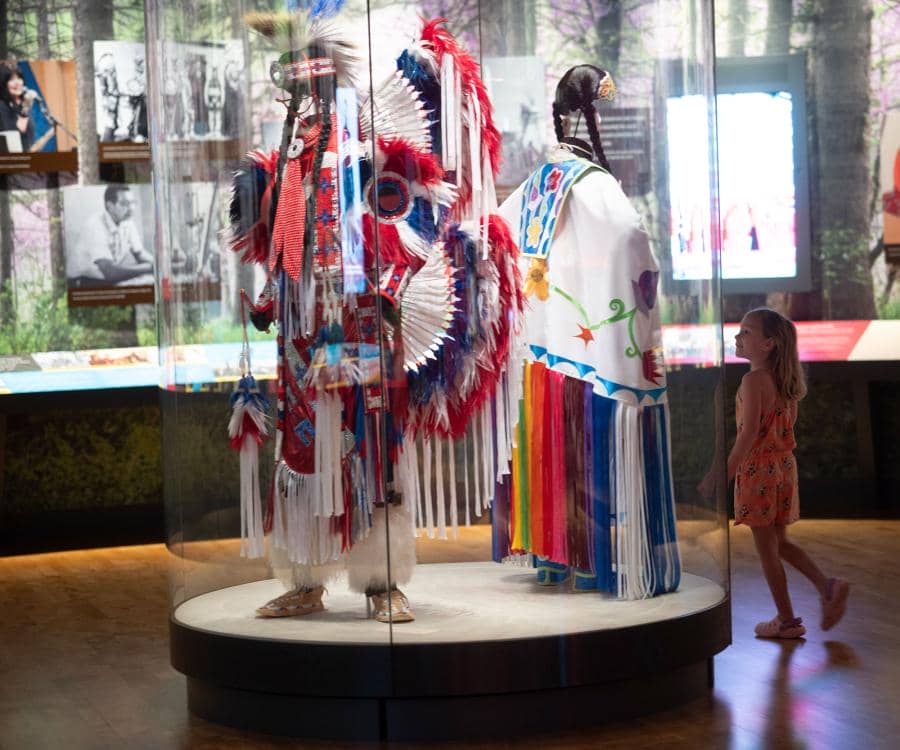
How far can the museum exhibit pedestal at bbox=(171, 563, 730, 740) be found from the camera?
10.5 ft

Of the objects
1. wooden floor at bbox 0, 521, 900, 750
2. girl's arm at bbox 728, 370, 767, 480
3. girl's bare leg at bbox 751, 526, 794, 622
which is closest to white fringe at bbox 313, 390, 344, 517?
wooden floor at bbox 0, 521, 900, 750

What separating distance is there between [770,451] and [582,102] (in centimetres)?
117

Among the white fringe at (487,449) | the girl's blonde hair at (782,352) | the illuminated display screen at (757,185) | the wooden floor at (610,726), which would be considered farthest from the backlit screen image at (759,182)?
the white fringe at (487,449)

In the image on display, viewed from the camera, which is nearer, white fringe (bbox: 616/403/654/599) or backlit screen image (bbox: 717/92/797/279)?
white fringe (bbox: 616/403/654/599)

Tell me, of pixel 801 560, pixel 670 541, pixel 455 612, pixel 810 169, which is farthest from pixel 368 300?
pixel 810 169

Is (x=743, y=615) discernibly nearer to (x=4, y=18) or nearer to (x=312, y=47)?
(x=312, y=47)

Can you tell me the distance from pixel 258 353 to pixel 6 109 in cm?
408

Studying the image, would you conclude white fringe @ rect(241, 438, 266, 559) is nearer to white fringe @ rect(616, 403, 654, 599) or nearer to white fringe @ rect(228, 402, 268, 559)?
white fringe @ rect(228, 402, 268, 559)

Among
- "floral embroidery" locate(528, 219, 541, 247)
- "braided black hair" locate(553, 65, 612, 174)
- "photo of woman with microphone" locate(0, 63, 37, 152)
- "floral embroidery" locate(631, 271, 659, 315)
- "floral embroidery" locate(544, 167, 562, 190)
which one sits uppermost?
"photo of woman with microphone" locate(0, 63, 37, 152)

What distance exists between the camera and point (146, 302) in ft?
23.7

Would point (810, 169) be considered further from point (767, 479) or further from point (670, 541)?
point (670, 541)

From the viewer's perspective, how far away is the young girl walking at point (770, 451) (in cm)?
419

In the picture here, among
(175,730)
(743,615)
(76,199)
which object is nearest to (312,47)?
(175,730)

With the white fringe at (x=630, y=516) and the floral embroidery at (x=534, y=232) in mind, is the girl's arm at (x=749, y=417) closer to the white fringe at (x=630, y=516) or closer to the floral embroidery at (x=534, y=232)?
the white fringe at (x=630, y=516)
